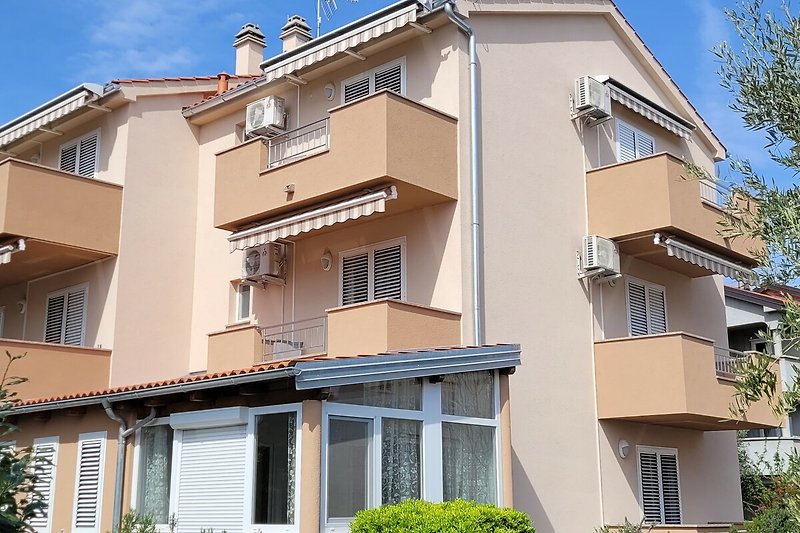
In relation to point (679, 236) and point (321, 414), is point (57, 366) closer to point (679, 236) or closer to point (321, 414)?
point (321, 414)

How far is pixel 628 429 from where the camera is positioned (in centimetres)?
2422

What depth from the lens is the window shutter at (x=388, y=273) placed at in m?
22.4

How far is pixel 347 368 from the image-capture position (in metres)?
15.1

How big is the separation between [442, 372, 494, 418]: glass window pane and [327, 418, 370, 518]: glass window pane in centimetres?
186

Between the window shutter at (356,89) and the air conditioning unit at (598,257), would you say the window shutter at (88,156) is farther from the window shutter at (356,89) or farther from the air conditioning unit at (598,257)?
the air conditioning unit at (598,257)

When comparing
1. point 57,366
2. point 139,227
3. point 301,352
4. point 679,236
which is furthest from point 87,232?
point 679,236

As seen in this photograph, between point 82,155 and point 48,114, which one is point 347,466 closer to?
point 82,155

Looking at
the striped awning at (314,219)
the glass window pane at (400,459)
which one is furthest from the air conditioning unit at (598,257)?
the glass window pane at (400,459)

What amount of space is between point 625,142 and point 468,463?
12224mm

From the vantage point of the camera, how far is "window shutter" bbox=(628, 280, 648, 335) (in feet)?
82.4

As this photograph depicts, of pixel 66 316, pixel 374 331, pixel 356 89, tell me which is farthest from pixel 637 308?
pixel 66 316

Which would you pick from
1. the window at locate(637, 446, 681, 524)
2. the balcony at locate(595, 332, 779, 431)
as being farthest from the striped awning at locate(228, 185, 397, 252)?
the window at locate(637, 446, 681, 524)

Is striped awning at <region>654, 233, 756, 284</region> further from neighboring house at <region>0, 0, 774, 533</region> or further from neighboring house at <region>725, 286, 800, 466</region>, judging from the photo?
neighboring house at <region>725, 286, 800, 466</region>

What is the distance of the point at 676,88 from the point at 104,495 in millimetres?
19053
